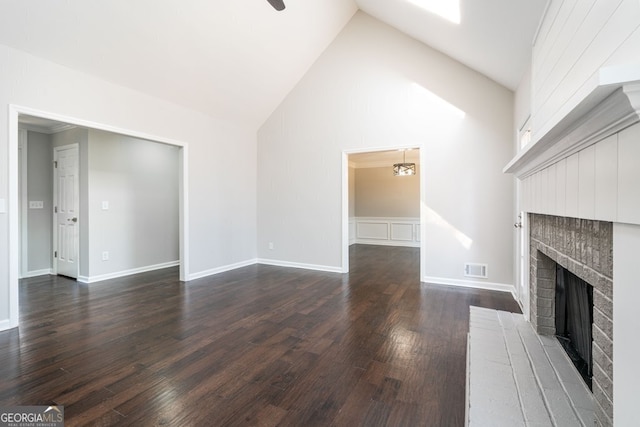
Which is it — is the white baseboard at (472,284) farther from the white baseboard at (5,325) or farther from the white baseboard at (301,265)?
the white baseboard at (5,325)

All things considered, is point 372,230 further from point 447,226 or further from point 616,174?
point 616,174

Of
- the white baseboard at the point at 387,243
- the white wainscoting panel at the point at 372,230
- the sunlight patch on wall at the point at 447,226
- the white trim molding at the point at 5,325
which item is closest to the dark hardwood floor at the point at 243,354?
the white trim molding at the point at 5,325

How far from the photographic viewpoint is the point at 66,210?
4.75m

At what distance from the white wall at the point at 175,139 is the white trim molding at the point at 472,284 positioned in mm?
3388

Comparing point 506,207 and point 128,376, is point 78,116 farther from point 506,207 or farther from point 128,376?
point 506,207

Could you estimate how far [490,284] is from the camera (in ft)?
13.3

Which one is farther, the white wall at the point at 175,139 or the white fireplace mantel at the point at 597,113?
the white wall at the point at 175,139

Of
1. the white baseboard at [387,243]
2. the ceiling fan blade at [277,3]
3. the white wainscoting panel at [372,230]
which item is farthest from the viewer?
the white wainscoting panel at [372,230]

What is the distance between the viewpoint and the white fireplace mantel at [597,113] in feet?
2.27

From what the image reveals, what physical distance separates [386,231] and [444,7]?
6131 mm

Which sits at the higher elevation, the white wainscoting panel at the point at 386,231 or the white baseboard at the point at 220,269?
the white wainscoting panel at the point at 386,231

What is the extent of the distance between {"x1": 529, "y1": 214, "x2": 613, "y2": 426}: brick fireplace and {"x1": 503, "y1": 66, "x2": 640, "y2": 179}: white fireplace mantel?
1.14ft

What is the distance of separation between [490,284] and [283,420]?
11.7ft

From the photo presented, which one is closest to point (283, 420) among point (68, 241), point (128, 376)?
point (128, 376)
